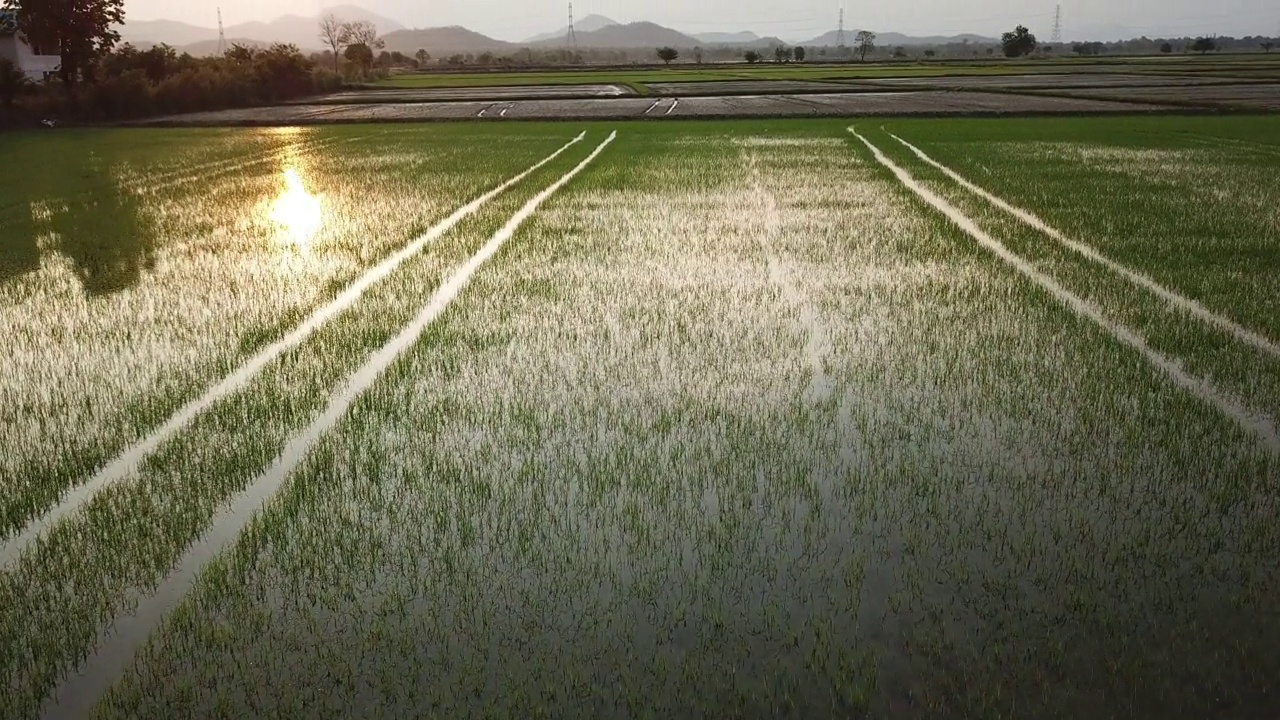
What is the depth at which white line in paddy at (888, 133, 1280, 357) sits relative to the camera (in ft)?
21.3

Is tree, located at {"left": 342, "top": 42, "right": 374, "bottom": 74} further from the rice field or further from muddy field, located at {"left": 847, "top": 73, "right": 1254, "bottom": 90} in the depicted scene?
the rice field

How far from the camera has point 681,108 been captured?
35094 mm

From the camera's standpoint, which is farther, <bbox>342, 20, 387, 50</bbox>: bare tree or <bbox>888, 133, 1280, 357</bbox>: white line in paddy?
<bbox>342, 20, 387, 50</bbox>: bare tree

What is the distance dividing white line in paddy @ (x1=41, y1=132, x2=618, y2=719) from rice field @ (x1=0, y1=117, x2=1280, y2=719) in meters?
0.02

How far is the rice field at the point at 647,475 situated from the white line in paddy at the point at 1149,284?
62 mm

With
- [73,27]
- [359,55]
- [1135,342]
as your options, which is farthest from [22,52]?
[1135,342]

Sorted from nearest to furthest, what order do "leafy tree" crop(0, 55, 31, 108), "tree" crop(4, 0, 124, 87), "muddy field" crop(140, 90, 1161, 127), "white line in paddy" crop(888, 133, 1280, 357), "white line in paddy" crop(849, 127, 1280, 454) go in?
"white line in paddy" crop(849, 127, 1280, 454) → "white line in paddy" crop(888, 133, 1280, 357) → "leafy tree" crop(0, 55, 31, 108) → "muddy field" crop(140, 90, 1161, 127) → "tree" crop(4, 0, 124, 87)

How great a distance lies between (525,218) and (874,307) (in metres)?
5.89

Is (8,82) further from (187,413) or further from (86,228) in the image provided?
(187,413)

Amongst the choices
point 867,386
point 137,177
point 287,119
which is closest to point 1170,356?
point 867,386

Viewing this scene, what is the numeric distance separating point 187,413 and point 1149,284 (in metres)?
7.29

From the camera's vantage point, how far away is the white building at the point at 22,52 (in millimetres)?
44406

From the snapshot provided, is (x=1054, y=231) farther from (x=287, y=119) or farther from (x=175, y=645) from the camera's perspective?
(x=287, y=119)

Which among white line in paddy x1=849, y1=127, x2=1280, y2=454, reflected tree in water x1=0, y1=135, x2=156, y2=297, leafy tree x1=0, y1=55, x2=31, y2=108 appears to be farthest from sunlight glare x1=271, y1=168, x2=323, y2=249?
leafy tree x1=0, y1=55, x2=31, y2=108
